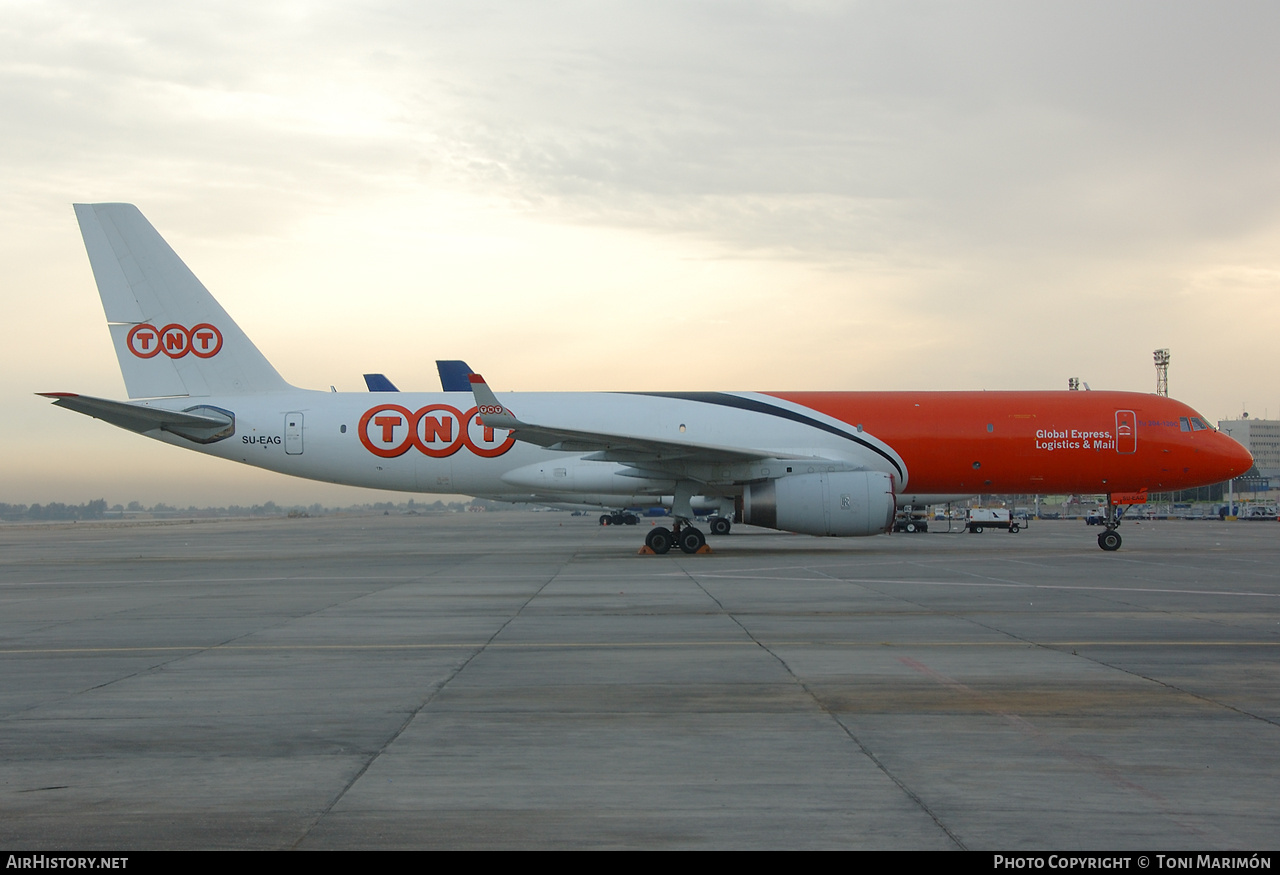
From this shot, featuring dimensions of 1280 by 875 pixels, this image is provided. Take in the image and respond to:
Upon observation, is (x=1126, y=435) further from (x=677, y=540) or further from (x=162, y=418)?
(x=162, y=418)

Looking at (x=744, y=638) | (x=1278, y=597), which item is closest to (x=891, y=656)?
(x=744, y=638)

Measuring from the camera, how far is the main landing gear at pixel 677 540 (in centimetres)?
2272

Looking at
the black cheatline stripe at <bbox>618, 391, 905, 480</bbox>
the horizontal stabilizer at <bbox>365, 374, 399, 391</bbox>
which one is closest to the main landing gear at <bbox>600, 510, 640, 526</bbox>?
the horizontal stabilizer at <bbox>365, 374, 399, 391</bbox>

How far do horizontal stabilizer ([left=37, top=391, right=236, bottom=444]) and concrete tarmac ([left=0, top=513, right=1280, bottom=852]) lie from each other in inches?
368

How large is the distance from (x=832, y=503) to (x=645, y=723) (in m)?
15.4

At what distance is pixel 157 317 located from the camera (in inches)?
939

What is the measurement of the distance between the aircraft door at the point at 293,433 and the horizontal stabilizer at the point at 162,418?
47.5 inches

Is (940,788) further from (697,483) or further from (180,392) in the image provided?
(180,392)

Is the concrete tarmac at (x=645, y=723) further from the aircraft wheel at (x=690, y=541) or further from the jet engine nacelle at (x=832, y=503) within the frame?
the aircraft wheel at (x=690, y=541)

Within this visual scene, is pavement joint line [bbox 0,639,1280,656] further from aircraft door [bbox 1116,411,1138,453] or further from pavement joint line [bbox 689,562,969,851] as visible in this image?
aircraft door [bbox 1116,411,1138,453]

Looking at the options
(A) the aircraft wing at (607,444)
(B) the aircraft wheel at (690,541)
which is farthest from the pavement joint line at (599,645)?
(B) the aircraft wheel at (690,541)

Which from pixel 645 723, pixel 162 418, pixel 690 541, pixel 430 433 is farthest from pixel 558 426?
pixel 645 723

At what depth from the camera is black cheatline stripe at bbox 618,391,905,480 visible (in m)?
23.8
